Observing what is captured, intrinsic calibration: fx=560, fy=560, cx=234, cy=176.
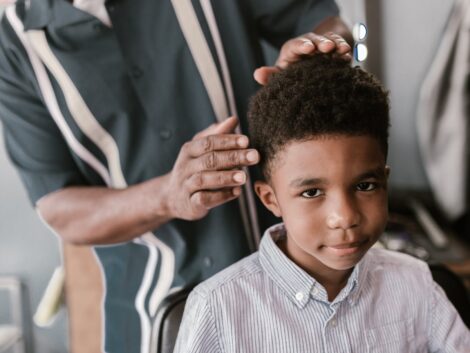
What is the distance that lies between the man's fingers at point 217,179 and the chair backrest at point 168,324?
0.26 metres

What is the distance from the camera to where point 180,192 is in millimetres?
873

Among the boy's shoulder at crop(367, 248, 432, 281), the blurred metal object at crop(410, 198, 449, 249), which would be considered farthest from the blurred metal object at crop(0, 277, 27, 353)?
the blurred metal object at crop(410, 198, 449, 249)

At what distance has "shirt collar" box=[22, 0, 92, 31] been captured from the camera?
1047 mm

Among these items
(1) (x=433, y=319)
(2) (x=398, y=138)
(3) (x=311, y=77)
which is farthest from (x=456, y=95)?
(3) (x=311, y=77)

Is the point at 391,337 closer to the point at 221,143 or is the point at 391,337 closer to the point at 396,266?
the point at 396,266

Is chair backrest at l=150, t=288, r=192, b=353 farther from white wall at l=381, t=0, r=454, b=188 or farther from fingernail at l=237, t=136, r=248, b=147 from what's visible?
white wall at l=381, t=0, r=454, b=188

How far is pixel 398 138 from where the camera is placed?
6.28 feet

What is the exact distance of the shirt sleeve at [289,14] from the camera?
1143 millimetres

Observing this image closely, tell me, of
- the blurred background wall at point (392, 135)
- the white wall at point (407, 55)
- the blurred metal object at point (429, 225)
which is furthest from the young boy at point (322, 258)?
the white wall at point (407, 55)

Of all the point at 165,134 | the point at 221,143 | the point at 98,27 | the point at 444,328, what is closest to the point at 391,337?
the point at 444,328

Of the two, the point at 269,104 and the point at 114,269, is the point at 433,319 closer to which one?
the point at 269,104

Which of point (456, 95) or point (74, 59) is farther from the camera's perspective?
point (456, 95)

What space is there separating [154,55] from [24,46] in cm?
24

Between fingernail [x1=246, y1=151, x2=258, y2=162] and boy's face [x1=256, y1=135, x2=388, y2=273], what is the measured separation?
2.2 inches
